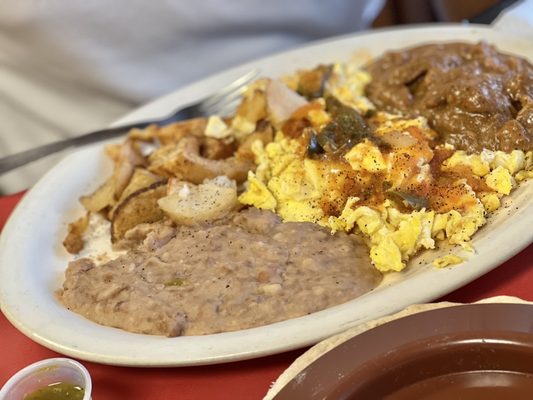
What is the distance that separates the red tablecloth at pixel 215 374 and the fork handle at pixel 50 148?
968 millimetres

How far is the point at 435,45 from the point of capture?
2.77 metres

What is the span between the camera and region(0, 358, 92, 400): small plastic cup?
1669 mm

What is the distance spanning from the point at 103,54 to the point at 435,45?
5.30 feet

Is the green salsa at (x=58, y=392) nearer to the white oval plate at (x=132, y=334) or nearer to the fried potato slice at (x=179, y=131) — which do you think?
the white oval plate at (x=132, y=334)

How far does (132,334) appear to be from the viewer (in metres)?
1.83

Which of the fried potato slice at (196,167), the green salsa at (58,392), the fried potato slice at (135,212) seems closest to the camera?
the green salsa at (58,392)

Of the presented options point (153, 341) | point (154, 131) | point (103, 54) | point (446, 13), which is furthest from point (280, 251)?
point (446, 13)

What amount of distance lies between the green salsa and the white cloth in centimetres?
205

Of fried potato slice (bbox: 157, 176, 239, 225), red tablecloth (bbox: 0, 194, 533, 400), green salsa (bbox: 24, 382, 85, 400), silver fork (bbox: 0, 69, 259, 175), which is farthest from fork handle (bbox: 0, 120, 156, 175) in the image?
green salsa (bbox: 24, 382, 85, 400)

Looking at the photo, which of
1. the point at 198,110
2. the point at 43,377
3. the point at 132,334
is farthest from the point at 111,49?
the point at 43,377

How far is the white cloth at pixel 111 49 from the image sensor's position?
131 inches

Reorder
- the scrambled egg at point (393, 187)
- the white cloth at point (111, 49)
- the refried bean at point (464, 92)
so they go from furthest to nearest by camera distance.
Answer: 1. the white cloth at point (111, 49)
2. the refried bean at point (464, 92)
3. the scrambled egg at point (393, 187)

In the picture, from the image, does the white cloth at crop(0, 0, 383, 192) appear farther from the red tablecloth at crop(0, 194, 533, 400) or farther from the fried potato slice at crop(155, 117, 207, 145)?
the red tablecloth at crop(0, 194, 533, 400)

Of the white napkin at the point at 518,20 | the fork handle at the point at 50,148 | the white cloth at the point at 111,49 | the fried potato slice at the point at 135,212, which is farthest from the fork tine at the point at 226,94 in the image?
the white napkin at the point at 518,20
